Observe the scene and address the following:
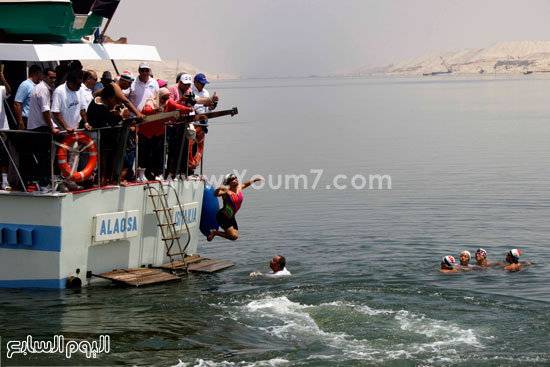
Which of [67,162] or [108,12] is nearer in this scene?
[67,162]

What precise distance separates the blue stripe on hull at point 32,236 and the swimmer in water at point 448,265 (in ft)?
26.3

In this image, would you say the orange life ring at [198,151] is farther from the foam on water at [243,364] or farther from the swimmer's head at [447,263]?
the foam on water at [243,364]

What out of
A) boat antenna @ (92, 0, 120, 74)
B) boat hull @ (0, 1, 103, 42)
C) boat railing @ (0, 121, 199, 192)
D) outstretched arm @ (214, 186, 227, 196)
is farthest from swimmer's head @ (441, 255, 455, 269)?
boat hull @ (0, 1, 103, 42)

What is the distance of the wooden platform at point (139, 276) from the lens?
1537 cm

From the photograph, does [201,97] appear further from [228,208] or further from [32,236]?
[32,236]

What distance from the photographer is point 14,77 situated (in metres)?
16.5

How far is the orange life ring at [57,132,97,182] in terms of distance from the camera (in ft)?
47.2

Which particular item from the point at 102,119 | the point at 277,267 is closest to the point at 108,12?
the point at 102,119

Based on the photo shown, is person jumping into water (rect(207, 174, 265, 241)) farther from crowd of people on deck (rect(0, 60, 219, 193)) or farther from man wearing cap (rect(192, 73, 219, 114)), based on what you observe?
man wearing cap (rect(192, 73, 219, 114))

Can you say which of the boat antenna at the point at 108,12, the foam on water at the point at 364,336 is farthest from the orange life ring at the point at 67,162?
the foam on water at the point at 364,336

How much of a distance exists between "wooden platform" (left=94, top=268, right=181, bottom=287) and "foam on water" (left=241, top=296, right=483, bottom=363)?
6.33ft

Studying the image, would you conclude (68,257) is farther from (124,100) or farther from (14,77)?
(14,77)

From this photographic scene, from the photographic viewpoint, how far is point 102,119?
1525cm

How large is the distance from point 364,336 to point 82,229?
17.6 ft
